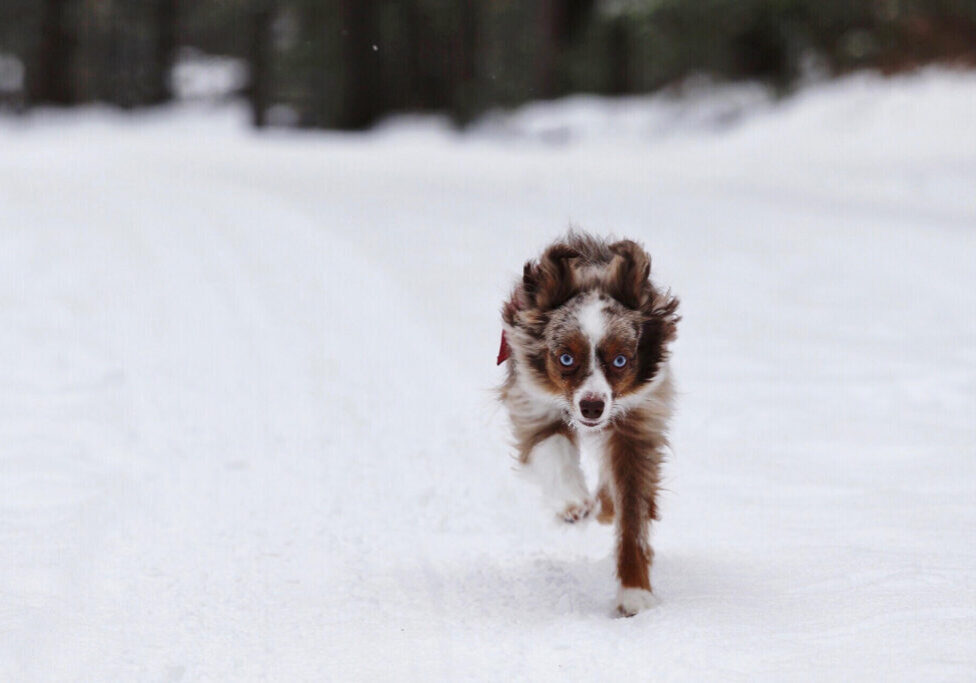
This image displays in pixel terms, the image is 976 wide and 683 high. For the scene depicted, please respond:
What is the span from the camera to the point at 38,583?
4996 mm

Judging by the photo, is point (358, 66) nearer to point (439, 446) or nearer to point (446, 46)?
point (446, 46)

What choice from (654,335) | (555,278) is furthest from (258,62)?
(654,335)

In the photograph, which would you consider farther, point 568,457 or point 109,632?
point 568,457

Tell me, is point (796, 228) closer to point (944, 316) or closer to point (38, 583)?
point (944, 316)

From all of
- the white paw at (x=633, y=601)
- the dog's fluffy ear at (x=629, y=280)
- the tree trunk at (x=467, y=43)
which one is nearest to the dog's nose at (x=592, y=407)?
the dog's fluffy ear at (x=629, y=280)

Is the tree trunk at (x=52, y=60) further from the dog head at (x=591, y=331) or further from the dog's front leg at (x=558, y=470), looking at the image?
the dog head at (x=591, y=331)

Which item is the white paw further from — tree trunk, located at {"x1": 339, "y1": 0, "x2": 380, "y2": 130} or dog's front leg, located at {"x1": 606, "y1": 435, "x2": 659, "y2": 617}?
tree trunk, located at {"x1": 339, "y1": 0, "x2": 380, "y2": 130}

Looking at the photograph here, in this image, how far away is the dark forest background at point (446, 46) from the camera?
81.6 feet

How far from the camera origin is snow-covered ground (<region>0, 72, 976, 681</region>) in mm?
4539

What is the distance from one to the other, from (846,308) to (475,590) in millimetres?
6746

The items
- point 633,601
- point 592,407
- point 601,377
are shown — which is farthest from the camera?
point 633,601

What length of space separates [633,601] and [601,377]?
3.09 feet

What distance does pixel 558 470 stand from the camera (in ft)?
18.3

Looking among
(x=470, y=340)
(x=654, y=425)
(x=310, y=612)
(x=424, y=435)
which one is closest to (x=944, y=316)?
(x=470, y=340)
